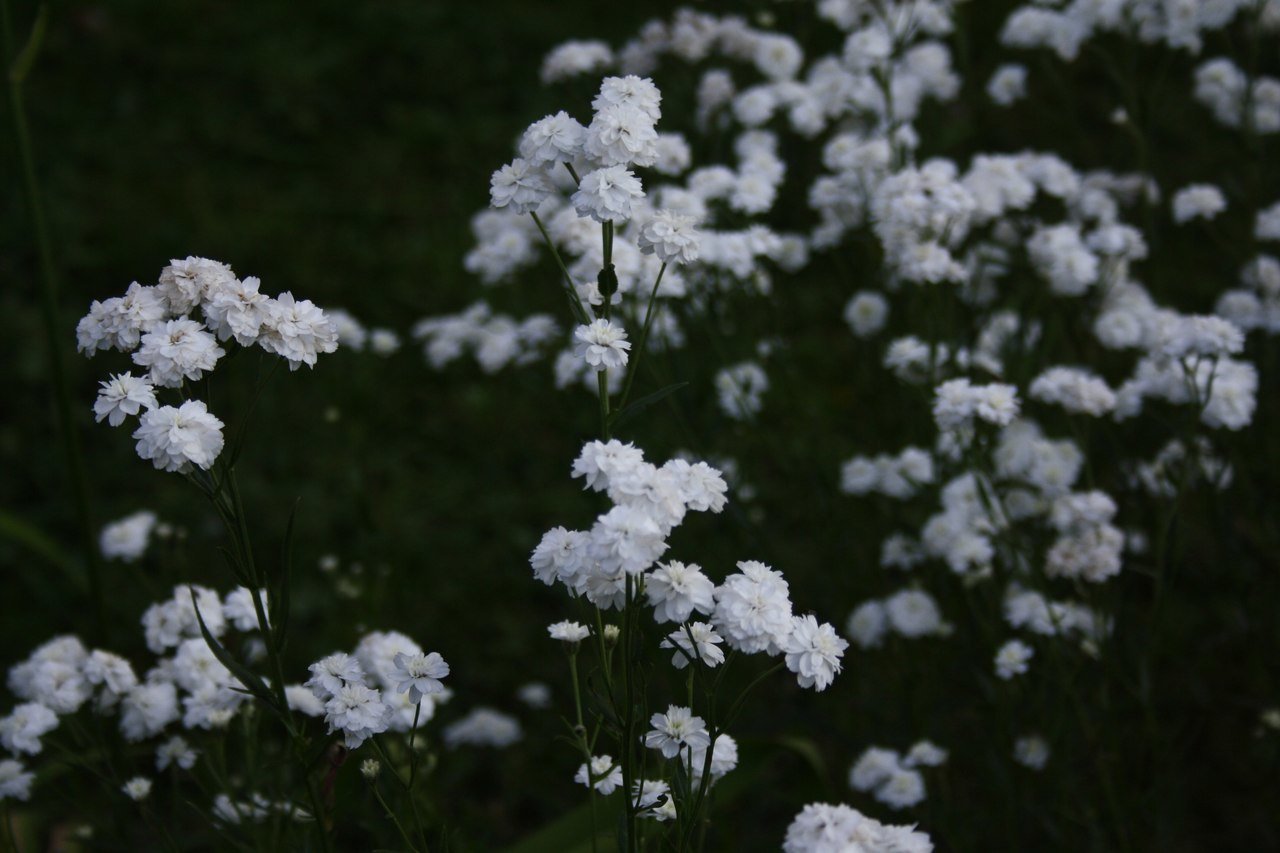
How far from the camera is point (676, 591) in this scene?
1262 mm

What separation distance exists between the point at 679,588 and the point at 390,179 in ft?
13.0

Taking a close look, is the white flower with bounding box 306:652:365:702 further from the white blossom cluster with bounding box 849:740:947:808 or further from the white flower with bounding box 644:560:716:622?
the white blossom cluster with bounding box 849:740:947:808

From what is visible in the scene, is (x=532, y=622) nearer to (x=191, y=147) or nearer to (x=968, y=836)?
(x=968, y=836)

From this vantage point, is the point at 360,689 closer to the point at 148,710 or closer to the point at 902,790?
the point at 148,710

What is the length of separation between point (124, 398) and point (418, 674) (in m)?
0.45

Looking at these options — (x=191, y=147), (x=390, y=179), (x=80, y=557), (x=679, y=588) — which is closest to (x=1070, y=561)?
(x=679, y=588)

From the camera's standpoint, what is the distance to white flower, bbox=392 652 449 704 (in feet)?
4.56

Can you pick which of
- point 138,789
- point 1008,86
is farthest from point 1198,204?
point 138,789

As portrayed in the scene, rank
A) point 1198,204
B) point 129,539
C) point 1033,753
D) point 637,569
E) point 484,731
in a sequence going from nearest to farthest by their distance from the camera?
point 637,569 < point 1033,753 < point 129,539 < point 484,731 < point 1198,204

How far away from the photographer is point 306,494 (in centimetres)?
361

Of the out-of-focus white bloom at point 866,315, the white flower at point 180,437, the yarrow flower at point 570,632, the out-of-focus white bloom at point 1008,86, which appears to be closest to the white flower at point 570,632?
the yarrow flower at point 570,632

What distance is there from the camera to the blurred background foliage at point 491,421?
244 cm

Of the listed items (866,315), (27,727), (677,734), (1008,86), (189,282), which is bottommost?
(677,734)

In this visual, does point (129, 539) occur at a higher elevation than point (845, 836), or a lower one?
higher
